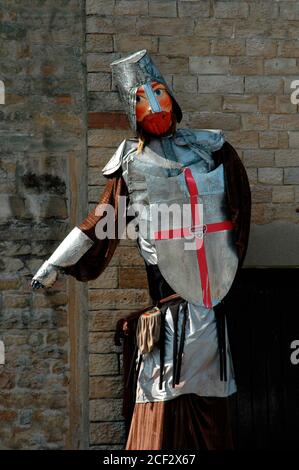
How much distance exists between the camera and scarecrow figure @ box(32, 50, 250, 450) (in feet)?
19.0

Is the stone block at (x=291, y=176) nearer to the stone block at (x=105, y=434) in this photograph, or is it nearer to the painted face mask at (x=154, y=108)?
the painted face mask at (x=154, y=108)

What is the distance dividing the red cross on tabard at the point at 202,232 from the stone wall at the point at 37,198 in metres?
1.18

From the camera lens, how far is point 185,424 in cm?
577

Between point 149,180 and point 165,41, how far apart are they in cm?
138

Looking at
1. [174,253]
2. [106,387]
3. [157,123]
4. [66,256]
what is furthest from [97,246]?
[106,387]

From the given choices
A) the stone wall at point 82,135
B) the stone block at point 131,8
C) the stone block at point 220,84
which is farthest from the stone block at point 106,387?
the stone block at point 131,8

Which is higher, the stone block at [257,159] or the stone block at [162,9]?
the stone block at [162,9]

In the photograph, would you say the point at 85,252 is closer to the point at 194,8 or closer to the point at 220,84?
the point at 220,84

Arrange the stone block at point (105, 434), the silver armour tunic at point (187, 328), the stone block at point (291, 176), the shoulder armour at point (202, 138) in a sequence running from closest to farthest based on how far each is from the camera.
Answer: the silver armour tunic at point (187, 328), the shoulder armour at point (202, 138), the stone block at point (105, 434), the stone block at point (291, 176)

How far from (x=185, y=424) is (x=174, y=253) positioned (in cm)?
87

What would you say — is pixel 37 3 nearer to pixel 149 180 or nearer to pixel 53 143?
pixel 53 143

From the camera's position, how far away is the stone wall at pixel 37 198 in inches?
270

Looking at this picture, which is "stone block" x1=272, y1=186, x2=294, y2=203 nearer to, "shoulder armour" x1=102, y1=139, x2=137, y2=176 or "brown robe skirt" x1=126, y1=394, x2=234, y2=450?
"shoulder armour" x1=102, y1=139, x2=137, y2=176

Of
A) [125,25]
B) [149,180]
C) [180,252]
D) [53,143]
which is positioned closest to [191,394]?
[180,252]
